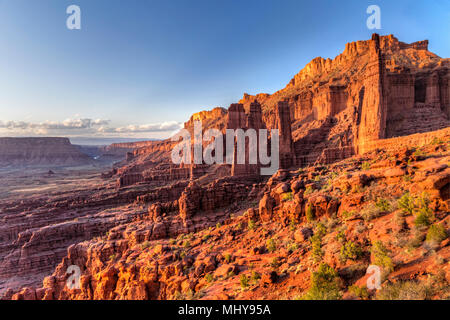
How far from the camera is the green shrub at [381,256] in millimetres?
6312

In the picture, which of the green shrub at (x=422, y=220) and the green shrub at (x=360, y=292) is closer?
the green shrub at (x=360, y=292)

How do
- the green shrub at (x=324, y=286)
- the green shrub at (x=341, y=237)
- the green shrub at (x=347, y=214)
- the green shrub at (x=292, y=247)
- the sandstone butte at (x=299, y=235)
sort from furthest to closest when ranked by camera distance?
the green shrub at (x=292, y=247)
the green shrub at (x=347, y=214)
the green shrub at (x=341, y=237)
the sandstone butte at (x=299, y=235)
the green shrub at (x=324, y=286)

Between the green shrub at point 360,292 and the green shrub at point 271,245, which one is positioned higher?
the green shrub at point 360,292

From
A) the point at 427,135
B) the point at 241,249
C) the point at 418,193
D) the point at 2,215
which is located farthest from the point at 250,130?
the point at 2,215

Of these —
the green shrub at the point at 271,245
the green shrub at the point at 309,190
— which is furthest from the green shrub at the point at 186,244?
the green shrub at the point at 309,190

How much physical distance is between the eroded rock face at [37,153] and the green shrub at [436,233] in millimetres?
194023

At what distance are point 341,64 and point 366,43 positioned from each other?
8967mm

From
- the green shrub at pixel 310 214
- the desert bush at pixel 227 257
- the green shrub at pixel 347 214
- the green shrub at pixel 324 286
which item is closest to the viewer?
the green shrub at pixel 324 286

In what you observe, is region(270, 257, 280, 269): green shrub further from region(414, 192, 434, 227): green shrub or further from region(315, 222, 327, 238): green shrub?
region(414, 192, 434, 227): green shrub

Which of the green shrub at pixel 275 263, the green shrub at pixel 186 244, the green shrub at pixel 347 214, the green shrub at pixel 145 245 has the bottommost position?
the green shrub at pixel 145 245

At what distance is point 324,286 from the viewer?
6629 millimetres

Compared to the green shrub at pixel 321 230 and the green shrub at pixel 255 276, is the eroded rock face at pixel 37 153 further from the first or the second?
the green shrub at pixel 321 230

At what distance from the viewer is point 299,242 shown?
33.8 feet
